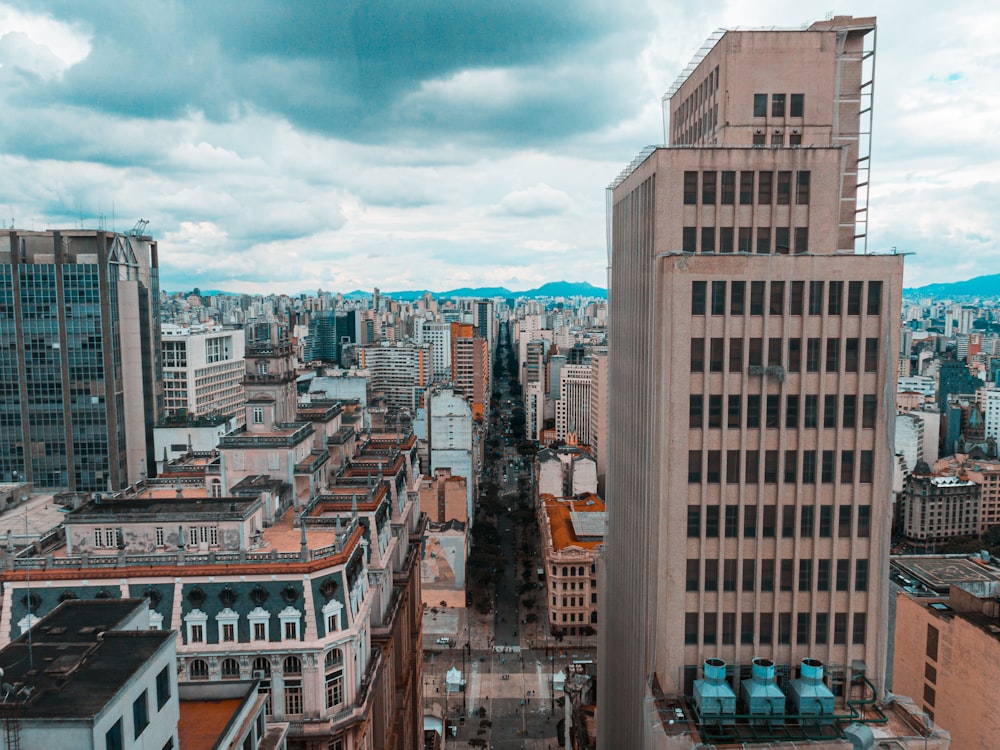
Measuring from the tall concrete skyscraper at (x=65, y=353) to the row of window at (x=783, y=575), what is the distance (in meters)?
105

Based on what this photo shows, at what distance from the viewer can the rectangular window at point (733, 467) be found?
4184 cm

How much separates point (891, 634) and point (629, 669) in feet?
123

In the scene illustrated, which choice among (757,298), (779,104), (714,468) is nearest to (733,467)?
(714,468)

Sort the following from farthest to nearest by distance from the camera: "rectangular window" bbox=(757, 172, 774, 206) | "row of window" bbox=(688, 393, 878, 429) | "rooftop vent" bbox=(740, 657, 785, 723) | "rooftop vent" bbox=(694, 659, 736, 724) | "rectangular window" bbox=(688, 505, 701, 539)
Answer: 1. "rectangular window" bbox=(757, 172, 774, 206)
2. "rectangular window" bbox=(688, 505, 701, 539)
3. "row of window" bbox=(688, 393, 878, 429)
4. "rooftop vent" bbox=(740, 657, 785, 723)
5. "rooftop vent" bbox=(694, 659, 736, 724)

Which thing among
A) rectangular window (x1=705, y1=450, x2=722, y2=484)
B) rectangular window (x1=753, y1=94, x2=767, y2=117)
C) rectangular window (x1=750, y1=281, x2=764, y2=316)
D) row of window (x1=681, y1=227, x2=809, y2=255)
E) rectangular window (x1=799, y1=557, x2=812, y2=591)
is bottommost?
rectangular window (x1=799, y1=557, x2=812, y2=591)

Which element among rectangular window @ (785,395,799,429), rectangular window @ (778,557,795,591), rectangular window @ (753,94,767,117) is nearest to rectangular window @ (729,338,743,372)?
rectangular window @ (785,395,799,429)

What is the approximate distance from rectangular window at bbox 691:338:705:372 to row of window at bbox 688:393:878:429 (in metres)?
1.48

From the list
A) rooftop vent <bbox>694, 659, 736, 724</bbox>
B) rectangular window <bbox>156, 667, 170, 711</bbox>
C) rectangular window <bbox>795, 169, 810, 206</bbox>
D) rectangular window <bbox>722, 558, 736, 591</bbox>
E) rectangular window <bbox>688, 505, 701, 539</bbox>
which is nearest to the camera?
rectangular window <bbox>156, 667, 170, 711</bbox>

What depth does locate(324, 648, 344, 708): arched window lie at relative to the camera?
46500 mm

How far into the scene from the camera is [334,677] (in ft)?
154

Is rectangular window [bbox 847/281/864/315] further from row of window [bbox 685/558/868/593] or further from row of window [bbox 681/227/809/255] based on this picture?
row of window [bbox 685/558/868/593]

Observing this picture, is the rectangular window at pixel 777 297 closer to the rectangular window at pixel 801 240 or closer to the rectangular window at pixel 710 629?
the rectangular window at pixel 801 240

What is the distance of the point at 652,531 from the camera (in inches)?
1722

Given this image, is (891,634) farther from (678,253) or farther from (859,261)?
(678,253)
